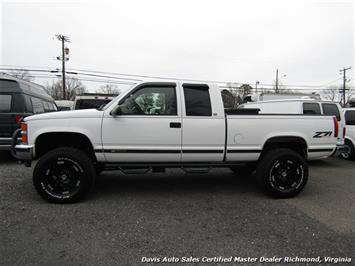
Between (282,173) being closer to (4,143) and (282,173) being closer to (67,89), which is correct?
(4,143)

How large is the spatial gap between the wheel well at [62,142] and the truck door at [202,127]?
1.62 m

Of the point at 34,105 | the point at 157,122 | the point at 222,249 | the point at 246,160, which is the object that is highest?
the point at 34,105

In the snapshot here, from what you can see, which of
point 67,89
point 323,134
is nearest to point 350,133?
point 323,134

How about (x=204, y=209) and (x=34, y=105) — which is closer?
(x=204, y=209)

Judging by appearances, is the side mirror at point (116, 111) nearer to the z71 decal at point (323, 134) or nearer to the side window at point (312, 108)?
the z71 decal at point (323, 134)

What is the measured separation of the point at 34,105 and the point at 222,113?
20.2 feet

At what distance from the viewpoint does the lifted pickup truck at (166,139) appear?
12.5 ft

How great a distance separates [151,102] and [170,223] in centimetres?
193

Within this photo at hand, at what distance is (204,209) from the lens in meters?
3.74

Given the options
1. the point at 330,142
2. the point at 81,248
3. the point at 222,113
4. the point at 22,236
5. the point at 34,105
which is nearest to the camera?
the point at 81,248

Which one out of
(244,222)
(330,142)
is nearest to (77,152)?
(244,222)

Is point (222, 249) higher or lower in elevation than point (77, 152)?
lower

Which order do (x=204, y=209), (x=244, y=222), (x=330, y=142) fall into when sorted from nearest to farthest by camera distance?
(x=244, y=222)
(x=204, y=209)
(x=330, y=142)

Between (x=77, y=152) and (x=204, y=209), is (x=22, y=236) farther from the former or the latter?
(x=204, y=209)
